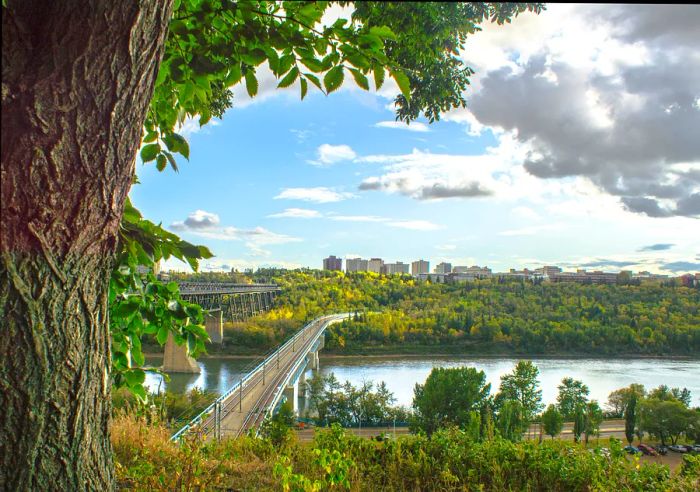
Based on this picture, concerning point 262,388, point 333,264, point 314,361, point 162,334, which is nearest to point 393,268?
point 333,264

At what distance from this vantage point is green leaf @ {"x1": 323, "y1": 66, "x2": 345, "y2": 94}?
30.3 inches

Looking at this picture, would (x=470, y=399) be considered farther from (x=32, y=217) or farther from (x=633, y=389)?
(x=32, y=217)

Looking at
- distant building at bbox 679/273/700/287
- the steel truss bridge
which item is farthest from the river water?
distant building at bbox 679/273/700/287

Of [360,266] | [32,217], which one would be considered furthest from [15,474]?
[360,266]

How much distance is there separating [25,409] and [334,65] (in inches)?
24.3

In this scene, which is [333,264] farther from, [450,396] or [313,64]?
[313,64]

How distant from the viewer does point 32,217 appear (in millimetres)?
558

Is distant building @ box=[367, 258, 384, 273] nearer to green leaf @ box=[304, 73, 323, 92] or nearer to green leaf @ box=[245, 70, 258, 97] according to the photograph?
green leaf @ box=[245, 70, 258, 97]

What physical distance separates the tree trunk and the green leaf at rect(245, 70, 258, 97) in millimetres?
250

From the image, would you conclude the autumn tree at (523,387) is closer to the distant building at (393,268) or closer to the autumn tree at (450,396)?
the autumn tree at (450,396)

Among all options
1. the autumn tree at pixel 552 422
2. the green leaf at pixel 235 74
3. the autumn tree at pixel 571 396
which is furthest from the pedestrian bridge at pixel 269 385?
the autumn tree at pixel 571 396

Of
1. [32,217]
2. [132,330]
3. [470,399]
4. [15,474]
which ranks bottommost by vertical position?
[470,399]

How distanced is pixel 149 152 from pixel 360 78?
0.44 m

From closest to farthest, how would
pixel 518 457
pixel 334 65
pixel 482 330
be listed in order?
pixel 334 65, pixel 518 457, pixel 482 330
